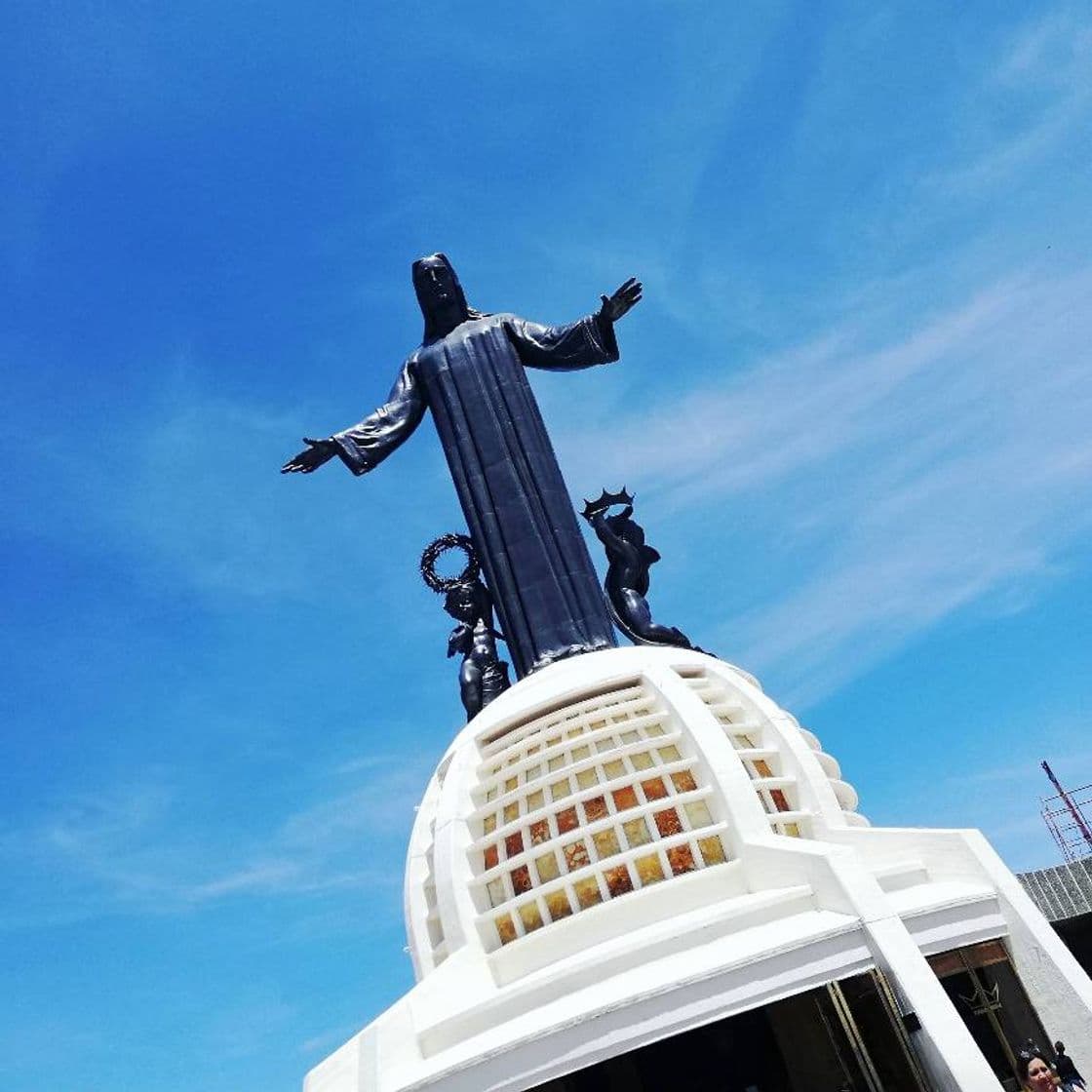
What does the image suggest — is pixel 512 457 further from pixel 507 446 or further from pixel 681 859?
pixel 681 859

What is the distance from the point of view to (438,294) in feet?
79.3

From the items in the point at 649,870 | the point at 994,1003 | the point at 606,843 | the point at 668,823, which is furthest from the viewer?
the point at 668,823

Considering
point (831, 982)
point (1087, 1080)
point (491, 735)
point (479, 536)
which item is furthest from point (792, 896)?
point (479, 536)

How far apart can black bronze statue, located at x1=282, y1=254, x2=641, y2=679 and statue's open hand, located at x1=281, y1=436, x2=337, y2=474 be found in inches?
1.0

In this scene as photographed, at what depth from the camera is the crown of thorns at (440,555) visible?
2239 cm

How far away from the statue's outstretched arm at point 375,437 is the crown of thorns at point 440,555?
2.68 metres

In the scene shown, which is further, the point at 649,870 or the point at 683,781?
the point at 683,781

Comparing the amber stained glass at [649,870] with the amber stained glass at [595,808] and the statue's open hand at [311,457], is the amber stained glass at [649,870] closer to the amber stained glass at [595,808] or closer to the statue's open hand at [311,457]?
the amber stained glass at [595,808]

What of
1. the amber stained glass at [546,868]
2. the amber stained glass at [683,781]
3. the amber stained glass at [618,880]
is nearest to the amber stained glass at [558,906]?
the amber stained glass at [546,868]

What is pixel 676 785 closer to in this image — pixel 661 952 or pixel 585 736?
pixel 585 736

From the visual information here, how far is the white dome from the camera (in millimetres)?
13820

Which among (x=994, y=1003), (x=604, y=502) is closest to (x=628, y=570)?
(x=604, y=502)

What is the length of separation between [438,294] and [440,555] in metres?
6.54

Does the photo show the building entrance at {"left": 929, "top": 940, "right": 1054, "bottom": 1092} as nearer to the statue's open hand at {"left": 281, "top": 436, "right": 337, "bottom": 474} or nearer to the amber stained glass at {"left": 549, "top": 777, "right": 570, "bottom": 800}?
the amber stained glass at {"left": 549, "top": 777, "right": 570, "bottom": 800}
